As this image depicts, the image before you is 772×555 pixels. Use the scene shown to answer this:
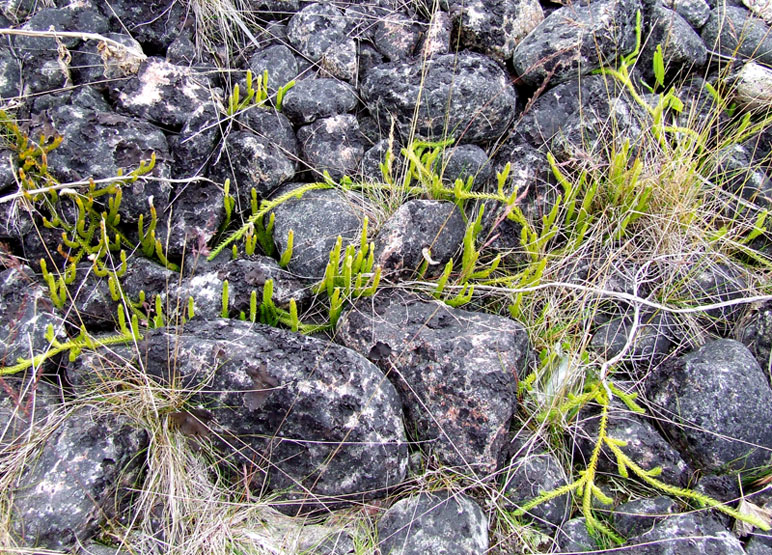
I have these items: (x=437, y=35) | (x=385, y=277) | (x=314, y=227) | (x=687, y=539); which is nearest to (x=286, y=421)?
(x=385, y=277)

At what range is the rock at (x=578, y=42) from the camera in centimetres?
382

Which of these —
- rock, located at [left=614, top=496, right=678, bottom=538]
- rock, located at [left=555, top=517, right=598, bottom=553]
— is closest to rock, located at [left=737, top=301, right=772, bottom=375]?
rock, located at [left=614, top=496, right=678, bottom=538]

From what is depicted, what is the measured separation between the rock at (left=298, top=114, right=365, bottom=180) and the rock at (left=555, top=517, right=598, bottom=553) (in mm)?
2350

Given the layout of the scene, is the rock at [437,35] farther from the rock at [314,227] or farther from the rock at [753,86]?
the rock at [753,86]

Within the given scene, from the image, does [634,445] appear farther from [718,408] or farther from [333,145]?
[333,145]

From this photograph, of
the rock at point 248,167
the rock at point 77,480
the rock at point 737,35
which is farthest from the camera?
the rock at point 737,35

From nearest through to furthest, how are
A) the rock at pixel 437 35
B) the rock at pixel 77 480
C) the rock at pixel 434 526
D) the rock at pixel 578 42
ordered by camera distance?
the rock at pixel 77 480
the rock at pixel 434 526
the rock at pixel 578 42
the rock at pixel 437 35

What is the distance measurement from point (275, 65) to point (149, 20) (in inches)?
34.9

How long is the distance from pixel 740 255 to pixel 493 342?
5.84 ft

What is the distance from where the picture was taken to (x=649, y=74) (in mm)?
4164

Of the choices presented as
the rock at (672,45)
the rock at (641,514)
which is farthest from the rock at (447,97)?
the rock at (641,514)

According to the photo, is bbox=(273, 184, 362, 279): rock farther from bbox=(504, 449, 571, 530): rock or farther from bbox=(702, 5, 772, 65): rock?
bbox=(702, 5, 772, 65): rock

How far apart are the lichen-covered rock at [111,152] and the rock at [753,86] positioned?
3748 mm

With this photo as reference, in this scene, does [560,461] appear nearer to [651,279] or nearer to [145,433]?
[651,279]
